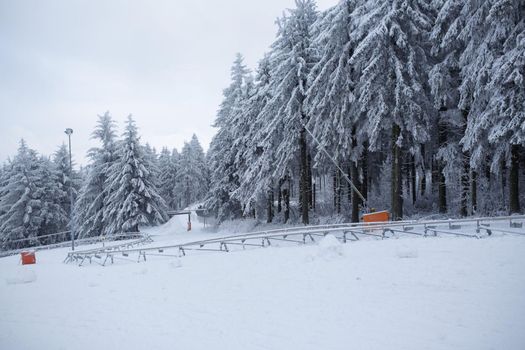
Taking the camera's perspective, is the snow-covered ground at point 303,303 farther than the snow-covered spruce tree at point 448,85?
No

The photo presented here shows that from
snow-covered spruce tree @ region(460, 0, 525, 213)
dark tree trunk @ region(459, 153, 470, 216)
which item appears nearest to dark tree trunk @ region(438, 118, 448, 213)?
dark tree trunk @ region(459, 153, 470, 216)

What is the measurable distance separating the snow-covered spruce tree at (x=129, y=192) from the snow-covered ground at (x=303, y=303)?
2222 centimetres

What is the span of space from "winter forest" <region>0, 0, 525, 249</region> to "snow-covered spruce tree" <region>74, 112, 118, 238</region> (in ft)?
13.8

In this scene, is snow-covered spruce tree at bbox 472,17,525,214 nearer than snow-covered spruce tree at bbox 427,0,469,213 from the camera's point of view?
Yes

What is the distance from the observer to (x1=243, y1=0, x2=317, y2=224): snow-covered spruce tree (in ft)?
76.0

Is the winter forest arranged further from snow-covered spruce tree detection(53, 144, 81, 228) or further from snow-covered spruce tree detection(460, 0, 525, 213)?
snow-covered spruce tree detection(53, 144, 81, 228)

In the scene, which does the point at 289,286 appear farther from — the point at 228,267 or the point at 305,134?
the point at 305,134

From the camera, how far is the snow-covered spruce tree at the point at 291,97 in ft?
76.0

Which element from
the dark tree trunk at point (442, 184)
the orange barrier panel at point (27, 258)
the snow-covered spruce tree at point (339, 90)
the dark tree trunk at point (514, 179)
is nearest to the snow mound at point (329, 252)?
the snow-covered spruce tree at point (339, 90)

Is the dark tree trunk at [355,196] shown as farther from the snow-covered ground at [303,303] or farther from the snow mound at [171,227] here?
the snow mound at [171,227]

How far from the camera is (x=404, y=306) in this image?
22.6 feet

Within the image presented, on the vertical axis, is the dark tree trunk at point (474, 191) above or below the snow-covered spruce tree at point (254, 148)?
below

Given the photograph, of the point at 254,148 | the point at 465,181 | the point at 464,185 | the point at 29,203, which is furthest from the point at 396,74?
the point at 29,203

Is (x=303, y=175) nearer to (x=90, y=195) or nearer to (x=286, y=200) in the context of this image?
(x=286, y=200)
